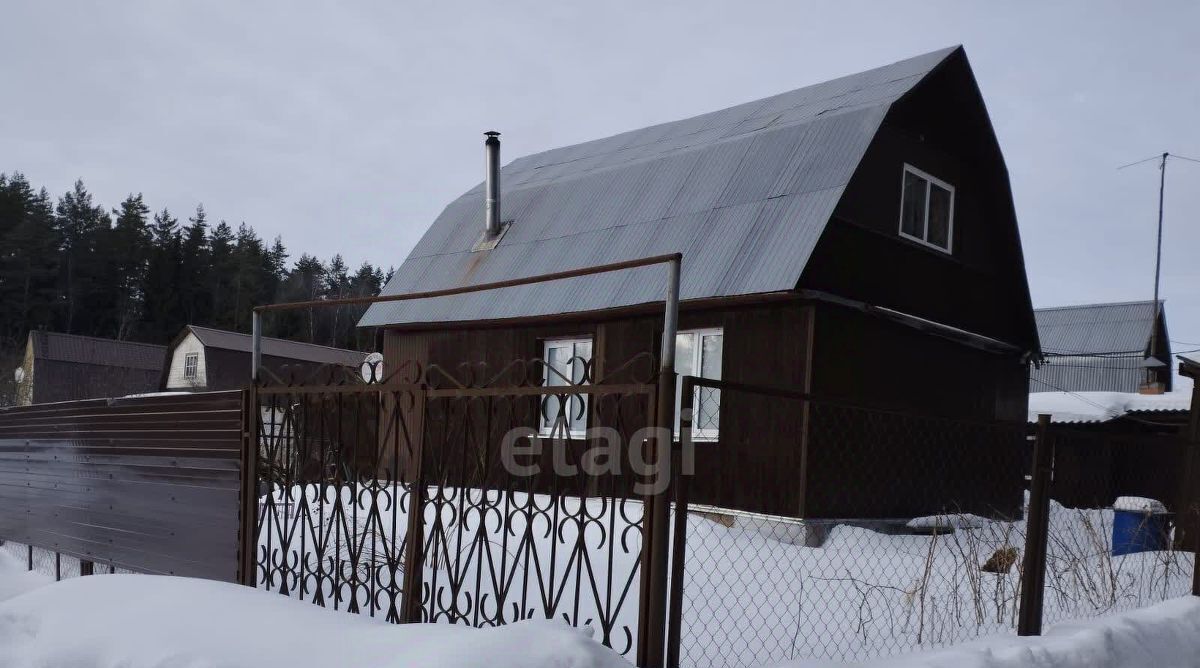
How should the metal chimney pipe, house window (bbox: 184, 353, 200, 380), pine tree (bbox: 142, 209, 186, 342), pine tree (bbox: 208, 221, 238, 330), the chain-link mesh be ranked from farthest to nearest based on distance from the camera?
pine tree (bbox: 208, 221, 238, 330) < pine tree (bbox: 142, 209, 186, 342) < house window (bbox: 184, 353, 200, 380) < the metal chimney pipe < the chain-link mesh

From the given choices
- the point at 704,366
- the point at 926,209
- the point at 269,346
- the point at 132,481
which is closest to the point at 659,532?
the point at 132,481

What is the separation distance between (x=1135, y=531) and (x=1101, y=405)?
1116 cm

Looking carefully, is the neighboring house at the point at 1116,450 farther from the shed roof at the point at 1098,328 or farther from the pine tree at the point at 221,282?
the pine tree at the point at 221,282

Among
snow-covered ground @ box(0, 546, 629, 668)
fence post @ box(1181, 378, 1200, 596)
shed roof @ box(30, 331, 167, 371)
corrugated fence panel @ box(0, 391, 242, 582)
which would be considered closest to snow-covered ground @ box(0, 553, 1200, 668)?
snow-covered ground @ box(0, 546, 629, 668)

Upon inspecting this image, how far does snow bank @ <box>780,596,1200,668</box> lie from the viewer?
12.3 feet

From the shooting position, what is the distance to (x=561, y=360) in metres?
11.4

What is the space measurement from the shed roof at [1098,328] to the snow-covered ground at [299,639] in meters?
24.3

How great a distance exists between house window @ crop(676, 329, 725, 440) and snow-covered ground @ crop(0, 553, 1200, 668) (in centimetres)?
523

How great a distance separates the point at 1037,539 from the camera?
456 cm

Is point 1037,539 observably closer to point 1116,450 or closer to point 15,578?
point 15,578

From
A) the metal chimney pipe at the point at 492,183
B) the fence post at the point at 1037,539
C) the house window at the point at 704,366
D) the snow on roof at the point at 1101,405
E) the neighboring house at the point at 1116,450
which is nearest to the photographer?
the fence post at the point at 1037,539

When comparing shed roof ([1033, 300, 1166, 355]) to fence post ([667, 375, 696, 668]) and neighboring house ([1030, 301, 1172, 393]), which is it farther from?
fence post ([667, 375, 696, 668])

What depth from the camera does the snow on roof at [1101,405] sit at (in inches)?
674

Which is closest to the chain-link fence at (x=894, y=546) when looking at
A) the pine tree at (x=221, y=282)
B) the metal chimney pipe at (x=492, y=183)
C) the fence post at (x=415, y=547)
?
the fence post at (x=415, y=547)
